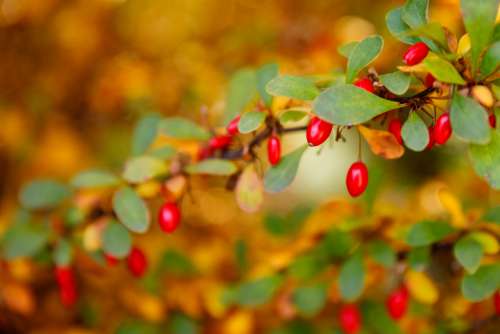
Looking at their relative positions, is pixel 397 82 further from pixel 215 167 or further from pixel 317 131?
pixel 215 167

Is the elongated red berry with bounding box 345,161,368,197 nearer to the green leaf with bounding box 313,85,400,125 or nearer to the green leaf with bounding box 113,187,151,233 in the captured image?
the green leaf with bounding box 313,85,400,125

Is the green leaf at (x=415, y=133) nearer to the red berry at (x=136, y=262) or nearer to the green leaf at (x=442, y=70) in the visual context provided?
the green leaf at (x=442, y=70)

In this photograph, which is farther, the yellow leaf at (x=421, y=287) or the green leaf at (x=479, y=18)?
the yellow leaf at (x=421, y=287)

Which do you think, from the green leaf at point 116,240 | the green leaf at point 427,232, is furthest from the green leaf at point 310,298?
the green leaf at point 116,240

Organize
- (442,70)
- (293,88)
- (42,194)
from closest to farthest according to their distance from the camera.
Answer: (442,70)
(293,88)
(42,194)

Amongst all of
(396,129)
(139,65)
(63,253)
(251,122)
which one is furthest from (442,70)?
(139,65)

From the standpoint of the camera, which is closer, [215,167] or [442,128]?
[442,128]

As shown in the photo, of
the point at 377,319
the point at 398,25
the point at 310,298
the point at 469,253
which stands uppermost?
the point at 398,25
